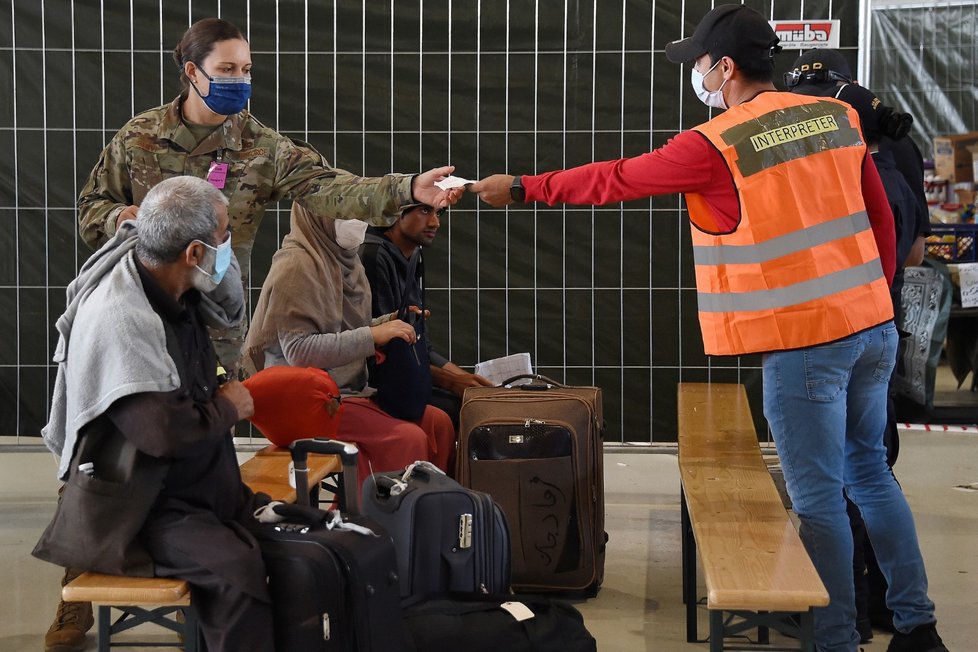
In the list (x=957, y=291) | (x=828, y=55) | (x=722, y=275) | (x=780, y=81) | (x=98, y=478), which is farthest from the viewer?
(x=957, y=291)

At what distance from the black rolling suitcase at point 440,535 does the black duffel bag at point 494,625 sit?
7.7 inches

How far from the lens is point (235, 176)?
344cm

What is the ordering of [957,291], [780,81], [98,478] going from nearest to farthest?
1. [98,478]
2. [780,81]
3. [957,291]

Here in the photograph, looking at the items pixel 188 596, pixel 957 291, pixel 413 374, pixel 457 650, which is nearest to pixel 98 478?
pixel 188 596

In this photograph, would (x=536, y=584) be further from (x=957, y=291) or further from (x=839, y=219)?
(x=957, y=291)

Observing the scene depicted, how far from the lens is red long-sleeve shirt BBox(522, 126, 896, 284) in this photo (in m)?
2.76

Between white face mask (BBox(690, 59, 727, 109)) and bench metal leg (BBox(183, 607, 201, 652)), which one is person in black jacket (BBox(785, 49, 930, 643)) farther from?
bench metal leg (BBox(183, 607, 201, 652))

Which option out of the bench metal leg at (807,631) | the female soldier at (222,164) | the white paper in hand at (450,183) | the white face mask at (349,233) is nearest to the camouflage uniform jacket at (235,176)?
the female soldier at (222,164)

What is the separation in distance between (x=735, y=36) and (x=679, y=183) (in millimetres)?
378

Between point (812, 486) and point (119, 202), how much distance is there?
2.05 meters

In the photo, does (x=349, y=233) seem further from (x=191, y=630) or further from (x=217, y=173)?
(x=191, y=630)

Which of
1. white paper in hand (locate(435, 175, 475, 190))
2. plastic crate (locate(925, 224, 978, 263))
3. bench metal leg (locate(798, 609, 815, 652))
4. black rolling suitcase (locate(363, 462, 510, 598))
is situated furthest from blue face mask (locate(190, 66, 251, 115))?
plastic crate (locate(925, 224, 978, 263))

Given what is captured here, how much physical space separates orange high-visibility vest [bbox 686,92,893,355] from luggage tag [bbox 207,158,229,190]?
1.40m

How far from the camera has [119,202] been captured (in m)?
3.41
